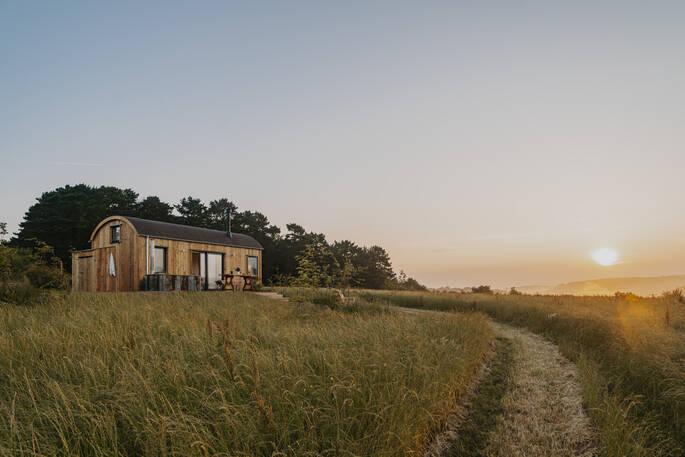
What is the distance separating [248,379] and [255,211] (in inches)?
1783

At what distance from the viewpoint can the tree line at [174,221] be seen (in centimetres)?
3709

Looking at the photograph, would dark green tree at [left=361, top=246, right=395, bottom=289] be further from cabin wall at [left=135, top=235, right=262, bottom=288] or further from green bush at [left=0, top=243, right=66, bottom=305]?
green bush at [left=0, top=243, right=66, bottom=305]

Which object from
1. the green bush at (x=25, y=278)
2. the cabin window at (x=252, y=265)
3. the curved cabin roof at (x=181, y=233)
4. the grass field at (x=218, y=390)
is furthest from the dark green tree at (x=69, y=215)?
the grass field at (x=218, y=390)

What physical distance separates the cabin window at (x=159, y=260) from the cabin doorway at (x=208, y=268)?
6.51 ft

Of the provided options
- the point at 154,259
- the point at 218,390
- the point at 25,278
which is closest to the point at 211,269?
the point at 154,259

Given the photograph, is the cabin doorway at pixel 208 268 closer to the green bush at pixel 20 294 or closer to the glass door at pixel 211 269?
the glass door at pixel 211 269

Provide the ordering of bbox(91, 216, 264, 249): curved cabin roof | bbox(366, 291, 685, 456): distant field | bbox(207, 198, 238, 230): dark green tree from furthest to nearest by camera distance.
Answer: bbox(207, 198, 238, 230): dark green tree < bbox(91, 216, 264, 249): curved cabin roof < bbox(366, 291, 685, 456): distant field

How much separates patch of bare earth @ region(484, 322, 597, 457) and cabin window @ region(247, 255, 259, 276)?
20.4 m

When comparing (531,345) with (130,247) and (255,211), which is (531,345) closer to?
(130,247)

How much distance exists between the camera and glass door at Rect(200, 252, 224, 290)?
22219 millimetres

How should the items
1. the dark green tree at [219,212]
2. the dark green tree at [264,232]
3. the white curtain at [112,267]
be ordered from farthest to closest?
the dark green tree at [219,212] → the dark green tree at [264,232] → the white curtain at [112,267]

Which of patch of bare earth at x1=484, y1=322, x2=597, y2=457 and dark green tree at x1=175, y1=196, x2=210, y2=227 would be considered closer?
patch of bare earth at x1=484, y1=322, x2=597, y2=457

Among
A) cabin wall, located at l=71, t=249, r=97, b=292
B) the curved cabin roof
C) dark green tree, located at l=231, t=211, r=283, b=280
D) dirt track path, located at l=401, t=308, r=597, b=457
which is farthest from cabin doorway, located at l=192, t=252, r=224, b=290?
dirt track path, located at l=401, t=308, r=597, b=457

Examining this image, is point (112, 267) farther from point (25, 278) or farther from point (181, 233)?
point (25, 278)
